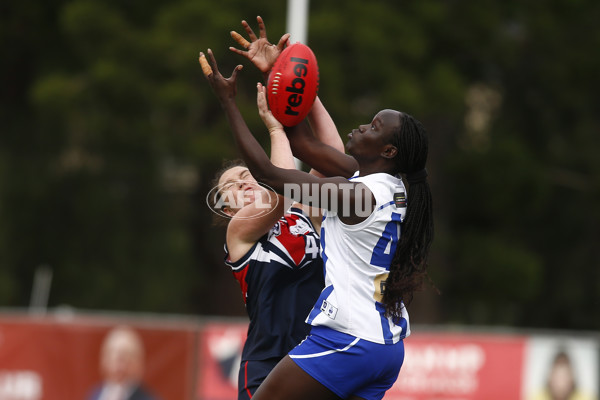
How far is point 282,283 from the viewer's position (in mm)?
4582

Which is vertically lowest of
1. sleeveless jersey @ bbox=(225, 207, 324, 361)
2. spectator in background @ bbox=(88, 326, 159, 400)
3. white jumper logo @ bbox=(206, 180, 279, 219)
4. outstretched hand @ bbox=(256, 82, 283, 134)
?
spectator in background @ bbox=(88, 326, 159, 400)

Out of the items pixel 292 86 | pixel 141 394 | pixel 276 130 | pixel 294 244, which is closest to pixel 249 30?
pixel 292 86

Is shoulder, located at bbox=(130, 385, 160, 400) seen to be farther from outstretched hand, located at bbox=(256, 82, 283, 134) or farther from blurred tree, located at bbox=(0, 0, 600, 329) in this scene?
blurred tree, located at bbox=(0, 0, 600, 329)

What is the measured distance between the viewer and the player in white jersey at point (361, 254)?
12.8ft

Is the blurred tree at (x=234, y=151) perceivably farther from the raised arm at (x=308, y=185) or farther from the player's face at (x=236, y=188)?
the raised arm at (x=308, y=185)

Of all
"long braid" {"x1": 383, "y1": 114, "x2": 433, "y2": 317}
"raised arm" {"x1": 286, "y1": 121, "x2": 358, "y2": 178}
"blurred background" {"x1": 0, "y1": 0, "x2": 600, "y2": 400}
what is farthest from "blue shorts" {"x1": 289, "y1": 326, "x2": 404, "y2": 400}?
"blurred background" {"x1": 0, "y1": 0, "x2": 600, "y2": 400}

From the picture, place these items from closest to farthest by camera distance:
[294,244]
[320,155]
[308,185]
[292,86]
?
[308,185] < [292,86] < [320,155] < [294,244]

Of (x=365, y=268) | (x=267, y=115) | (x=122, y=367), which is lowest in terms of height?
(x=122, y=367)

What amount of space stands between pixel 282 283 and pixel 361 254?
752 mm

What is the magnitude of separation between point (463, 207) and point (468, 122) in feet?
6.63

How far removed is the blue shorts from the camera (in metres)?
3.88

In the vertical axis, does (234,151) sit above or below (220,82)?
above

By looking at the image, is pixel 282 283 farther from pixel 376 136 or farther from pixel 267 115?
pixel 376 136

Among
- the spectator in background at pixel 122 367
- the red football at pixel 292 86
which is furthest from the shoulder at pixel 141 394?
the red football at pixel 292 86
